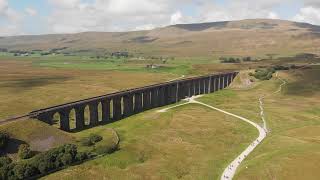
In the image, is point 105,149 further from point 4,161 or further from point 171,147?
point 4,161

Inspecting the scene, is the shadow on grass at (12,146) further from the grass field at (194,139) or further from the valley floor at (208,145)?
the valley floor at (208,145)

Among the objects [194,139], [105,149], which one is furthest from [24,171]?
[194,139]

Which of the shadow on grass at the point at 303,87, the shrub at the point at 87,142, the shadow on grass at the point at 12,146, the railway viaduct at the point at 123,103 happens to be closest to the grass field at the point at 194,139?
the shadow on grass at the point at 12,146

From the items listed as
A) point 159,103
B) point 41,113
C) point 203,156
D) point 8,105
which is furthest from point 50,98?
point 203,156

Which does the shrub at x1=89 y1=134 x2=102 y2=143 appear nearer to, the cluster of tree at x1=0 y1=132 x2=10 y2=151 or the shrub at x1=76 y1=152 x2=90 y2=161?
the shrub at x1=76 y1=152 x2=90 y2=161

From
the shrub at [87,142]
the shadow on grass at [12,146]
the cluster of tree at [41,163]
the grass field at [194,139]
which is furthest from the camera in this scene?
the shrub at [87,142]
